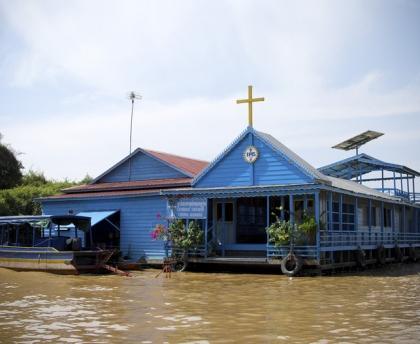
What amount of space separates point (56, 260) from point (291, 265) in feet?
33.9

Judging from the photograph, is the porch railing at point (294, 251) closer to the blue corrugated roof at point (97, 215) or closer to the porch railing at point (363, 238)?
A: the porch railing at point (363, 238)

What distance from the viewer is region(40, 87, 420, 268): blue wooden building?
23.5 meters

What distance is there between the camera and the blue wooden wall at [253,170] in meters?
24.0

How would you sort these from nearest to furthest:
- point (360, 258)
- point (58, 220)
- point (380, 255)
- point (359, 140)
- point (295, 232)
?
1. point (295, 232)
2. point (360, 258)
3. point (58, 220)
4. point (380, 255)
5. point (359, 140)

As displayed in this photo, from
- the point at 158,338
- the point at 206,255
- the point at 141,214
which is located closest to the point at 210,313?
the point at 158,338

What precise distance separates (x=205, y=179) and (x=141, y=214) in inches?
185

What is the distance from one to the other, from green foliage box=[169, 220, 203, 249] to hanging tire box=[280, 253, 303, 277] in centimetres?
440

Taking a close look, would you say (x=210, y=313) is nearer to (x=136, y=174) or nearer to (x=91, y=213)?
(x=91, y=213)

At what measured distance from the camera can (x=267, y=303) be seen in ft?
46.9

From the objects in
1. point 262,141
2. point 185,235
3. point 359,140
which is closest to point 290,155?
point 262,141

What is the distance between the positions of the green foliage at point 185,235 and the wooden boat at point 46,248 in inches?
117

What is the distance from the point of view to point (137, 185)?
31.1m

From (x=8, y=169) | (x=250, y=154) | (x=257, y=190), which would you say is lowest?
(x=257, y=190)

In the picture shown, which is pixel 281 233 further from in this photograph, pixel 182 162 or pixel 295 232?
pixel 182 162
